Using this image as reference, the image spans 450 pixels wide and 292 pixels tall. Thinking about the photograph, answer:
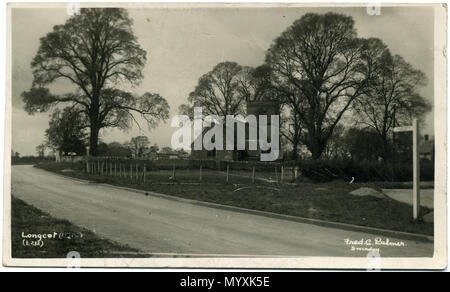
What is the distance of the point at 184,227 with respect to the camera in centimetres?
752

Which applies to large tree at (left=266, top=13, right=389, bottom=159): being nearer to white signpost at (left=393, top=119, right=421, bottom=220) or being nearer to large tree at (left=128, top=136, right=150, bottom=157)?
white signpost at (left=393, top=119, right=421, bottom=220)

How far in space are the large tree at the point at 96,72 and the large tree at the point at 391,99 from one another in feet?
13.9

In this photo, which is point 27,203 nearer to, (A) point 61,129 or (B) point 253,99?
(A) point 61,129

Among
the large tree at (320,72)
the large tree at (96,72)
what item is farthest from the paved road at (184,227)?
the large tree at (320,72)

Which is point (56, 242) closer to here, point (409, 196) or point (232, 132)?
point (232, 132)

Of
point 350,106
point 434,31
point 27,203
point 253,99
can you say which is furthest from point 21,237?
point 434,31

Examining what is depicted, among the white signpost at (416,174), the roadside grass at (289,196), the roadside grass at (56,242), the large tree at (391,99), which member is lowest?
the roadside grass at (56,242)

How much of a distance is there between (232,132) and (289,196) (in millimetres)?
2077

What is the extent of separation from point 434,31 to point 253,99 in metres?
3.59

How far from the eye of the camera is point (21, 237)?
676 centimetres

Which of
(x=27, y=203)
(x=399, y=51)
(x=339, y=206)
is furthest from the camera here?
(x=27, y=203)

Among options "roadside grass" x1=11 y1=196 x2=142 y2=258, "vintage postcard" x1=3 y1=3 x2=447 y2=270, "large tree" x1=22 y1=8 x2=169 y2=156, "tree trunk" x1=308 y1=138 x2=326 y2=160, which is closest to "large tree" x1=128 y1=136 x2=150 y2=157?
"vintage postcard" x1=3 y1=3 x2=447 y2=270

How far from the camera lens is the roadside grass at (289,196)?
7.48 m

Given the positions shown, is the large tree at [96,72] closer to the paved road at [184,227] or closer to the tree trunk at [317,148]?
the paved road at [184,227]
